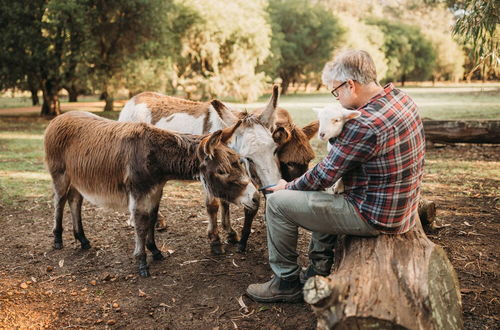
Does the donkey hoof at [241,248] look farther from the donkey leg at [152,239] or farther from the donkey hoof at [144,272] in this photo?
the donkey hoof at [144,272]

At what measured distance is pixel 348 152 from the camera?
10.2 feet

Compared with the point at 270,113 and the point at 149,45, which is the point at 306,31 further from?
the point at 270,113

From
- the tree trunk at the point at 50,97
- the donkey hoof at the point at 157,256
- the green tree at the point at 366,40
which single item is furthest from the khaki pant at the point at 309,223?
the green tree at the point at 366,40

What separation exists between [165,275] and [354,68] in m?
3.08

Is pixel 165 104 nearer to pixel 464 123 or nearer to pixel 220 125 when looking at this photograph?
pixel 220 125

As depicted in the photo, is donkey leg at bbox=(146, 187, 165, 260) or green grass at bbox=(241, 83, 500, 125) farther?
green grass at bbox=(241, 83, 500, 125)

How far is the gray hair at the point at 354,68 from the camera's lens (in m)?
3.23

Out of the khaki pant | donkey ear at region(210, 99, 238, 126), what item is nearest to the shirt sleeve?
the khaki pant

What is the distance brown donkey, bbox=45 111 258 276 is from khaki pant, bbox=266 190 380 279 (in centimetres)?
57

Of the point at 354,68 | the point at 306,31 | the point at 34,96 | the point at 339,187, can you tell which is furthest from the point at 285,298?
the point at 306,31

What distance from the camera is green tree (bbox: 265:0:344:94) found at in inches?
1970

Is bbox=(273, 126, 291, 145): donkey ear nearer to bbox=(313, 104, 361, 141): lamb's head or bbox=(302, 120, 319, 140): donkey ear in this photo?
bbox=(302, 120, 319, 140): donkey ear

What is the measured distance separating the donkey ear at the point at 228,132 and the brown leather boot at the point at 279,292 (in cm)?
148

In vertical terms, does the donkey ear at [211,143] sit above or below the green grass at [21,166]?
above
